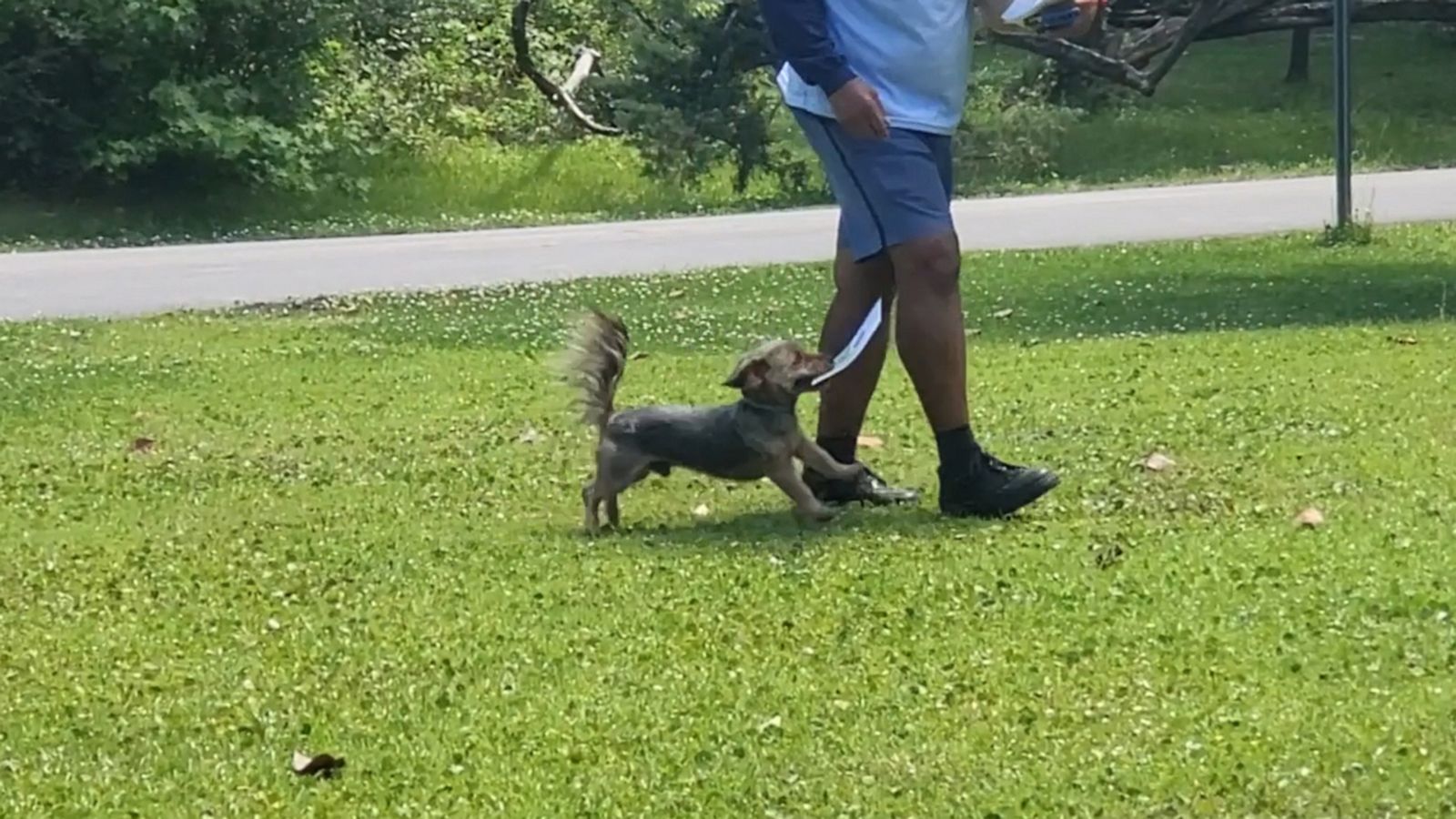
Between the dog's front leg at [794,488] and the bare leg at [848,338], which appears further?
the bare leg at [848,338]

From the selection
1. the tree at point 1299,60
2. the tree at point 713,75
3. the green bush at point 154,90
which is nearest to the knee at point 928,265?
the tree at point 713,75

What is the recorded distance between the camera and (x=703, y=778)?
3709mm

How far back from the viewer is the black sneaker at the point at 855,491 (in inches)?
239

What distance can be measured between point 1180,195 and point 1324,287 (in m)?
7.33

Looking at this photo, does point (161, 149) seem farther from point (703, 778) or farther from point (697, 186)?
point (703, 778)

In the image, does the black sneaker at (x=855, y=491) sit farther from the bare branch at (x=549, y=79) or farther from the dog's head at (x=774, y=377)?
the bare branch at (x=549, y=79)

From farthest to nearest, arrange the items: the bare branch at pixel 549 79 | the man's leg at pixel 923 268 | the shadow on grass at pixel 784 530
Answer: the bare branch at pixel 549 79 → the man's leg at pixel 923 268 → the shadow on grass at pixel 784 530

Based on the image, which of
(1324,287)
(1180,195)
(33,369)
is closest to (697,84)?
(1180,195)

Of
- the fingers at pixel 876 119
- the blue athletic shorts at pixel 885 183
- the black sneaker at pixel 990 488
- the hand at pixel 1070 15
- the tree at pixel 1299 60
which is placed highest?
the hand at pixel 1070 15

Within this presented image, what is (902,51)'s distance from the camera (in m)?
5.93

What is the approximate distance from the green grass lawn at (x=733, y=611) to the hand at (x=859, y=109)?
0.96 metres

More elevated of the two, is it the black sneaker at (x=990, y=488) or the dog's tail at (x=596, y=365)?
the dog's tail at (x=596, y=365)

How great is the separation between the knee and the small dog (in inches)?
11.7

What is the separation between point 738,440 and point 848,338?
0.61m
